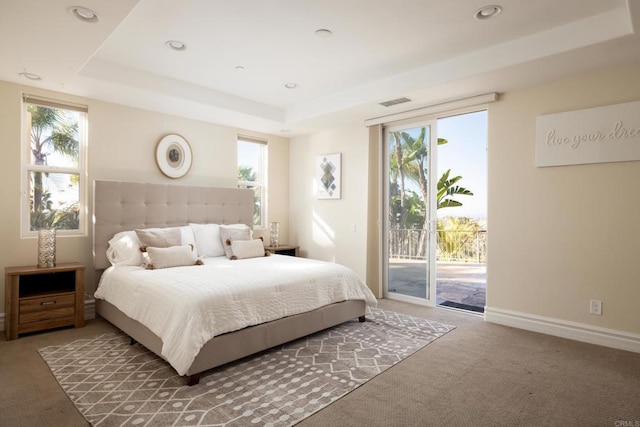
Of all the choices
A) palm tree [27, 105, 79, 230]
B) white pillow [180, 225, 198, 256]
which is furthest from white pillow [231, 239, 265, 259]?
palm tree [27, 105, 79, 230]

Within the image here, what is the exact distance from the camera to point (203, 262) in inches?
155

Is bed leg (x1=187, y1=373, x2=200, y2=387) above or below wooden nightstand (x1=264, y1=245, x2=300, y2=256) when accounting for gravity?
below

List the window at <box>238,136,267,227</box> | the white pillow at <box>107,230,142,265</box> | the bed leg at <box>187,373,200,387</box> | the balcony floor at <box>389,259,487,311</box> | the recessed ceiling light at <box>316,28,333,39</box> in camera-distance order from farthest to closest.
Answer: the window at <box>238,136,267,227</box> < the balcony floor at <box>389,259,487,311</box> < the white pillow at <box>107,230,142,265</box> < the recessed ceiling light at <box>316,28,333,39</box> < the bed leg at <box>187,373,200,387</box>

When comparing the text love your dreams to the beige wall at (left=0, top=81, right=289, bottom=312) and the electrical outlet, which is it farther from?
the beige wall at (left=0, top=81, right=289, bottom=312)

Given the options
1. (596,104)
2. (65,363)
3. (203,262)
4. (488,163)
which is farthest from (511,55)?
(65,363)

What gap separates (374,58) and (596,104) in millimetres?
2059

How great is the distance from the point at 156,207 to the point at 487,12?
12.8ft

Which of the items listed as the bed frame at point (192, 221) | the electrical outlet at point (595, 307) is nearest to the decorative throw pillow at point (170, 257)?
Result: the bed frame at point (192, 221)

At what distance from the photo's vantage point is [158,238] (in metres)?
3.90

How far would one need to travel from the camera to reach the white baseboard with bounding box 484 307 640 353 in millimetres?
3148

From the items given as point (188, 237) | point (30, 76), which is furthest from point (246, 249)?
point (30, 76)

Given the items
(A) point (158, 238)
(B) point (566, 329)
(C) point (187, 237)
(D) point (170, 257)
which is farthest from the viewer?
(C) point (187, 237)

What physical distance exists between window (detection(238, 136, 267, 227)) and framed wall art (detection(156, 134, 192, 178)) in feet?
3.01

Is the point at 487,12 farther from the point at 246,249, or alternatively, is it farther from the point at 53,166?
the point at 53,166
